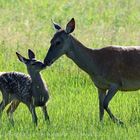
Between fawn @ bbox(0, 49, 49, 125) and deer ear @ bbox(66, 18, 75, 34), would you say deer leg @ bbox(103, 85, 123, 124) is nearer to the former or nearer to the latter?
fawn @ bbox(0, 49, 49, 125)

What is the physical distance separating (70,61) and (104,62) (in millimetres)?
3931

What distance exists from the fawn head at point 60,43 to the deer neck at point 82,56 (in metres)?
0.11

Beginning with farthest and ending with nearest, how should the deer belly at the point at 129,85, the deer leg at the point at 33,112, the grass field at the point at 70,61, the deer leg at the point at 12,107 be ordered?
the deer belly at the point at 129,85 < the deer leg at the point at 12,107 < the deer leg at the point at 33,112 < the grass field at the point at 70,61

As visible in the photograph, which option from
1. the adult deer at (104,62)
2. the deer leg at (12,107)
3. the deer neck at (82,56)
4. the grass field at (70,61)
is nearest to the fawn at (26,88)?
the deer leg at (12,107)

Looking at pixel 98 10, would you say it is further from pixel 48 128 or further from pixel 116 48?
pixel 48 128

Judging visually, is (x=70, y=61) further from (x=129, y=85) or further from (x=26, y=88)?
(x=26, y=88)

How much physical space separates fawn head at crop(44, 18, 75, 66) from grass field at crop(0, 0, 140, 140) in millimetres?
826

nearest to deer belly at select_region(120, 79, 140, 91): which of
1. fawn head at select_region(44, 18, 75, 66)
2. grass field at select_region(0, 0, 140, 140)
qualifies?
grass field at select_region(0, 0, 140, 140)

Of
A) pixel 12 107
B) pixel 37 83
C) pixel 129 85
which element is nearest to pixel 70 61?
pixel 129 85

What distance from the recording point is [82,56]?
13.9 meters

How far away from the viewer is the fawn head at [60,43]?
13.5m

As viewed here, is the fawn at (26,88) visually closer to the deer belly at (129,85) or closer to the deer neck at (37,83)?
the deer neck at (37,83)

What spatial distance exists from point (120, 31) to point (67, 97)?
290 inches

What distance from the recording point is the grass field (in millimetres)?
12023
